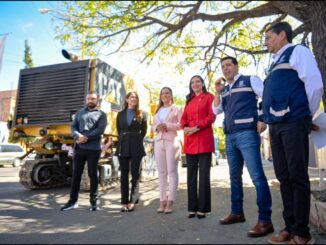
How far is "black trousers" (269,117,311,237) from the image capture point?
291cm

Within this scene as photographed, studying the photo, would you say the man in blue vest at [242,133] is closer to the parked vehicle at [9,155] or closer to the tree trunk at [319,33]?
the tree trunk at [319,33]

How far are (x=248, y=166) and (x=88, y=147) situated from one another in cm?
288

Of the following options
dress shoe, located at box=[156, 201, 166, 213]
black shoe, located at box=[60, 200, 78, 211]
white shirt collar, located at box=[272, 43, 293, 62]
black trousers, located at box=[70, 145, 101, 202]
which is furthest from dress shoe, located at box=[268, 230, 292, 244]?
black shoe, located at box=[60, 200, 78, 211]

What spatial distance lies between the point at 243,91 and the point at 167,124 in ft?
4.95

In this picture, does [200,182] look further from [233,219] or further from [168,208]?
[168,208]

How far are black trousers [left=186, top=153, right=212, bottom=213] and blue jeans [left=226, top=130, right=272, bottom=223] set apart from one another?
0.42 meters

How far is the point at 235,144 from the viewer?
154 inches

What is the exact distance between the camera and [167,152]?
4.97 metres

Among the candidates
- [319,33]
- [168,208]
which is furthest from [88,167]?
[319,33]

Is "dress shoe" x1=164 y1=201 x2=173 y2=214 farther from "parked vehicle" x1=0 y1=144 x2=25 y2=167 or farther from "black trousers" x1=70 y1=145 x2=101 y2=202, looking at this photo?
"parked vehicle" x1=0 y1=144 x2=25 y2=167

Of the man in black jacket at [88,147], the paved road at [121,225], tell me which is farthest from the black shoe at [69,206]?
the paved road at [121,225]

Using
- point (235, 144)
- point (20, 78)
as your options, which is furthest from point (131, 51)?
point (235, 144)

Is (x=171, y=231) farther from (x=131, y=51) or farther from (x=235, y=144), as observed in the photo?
(x=131, y=51)

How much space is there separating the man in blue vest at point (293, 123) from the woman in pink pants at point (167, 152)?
1.95 meters
